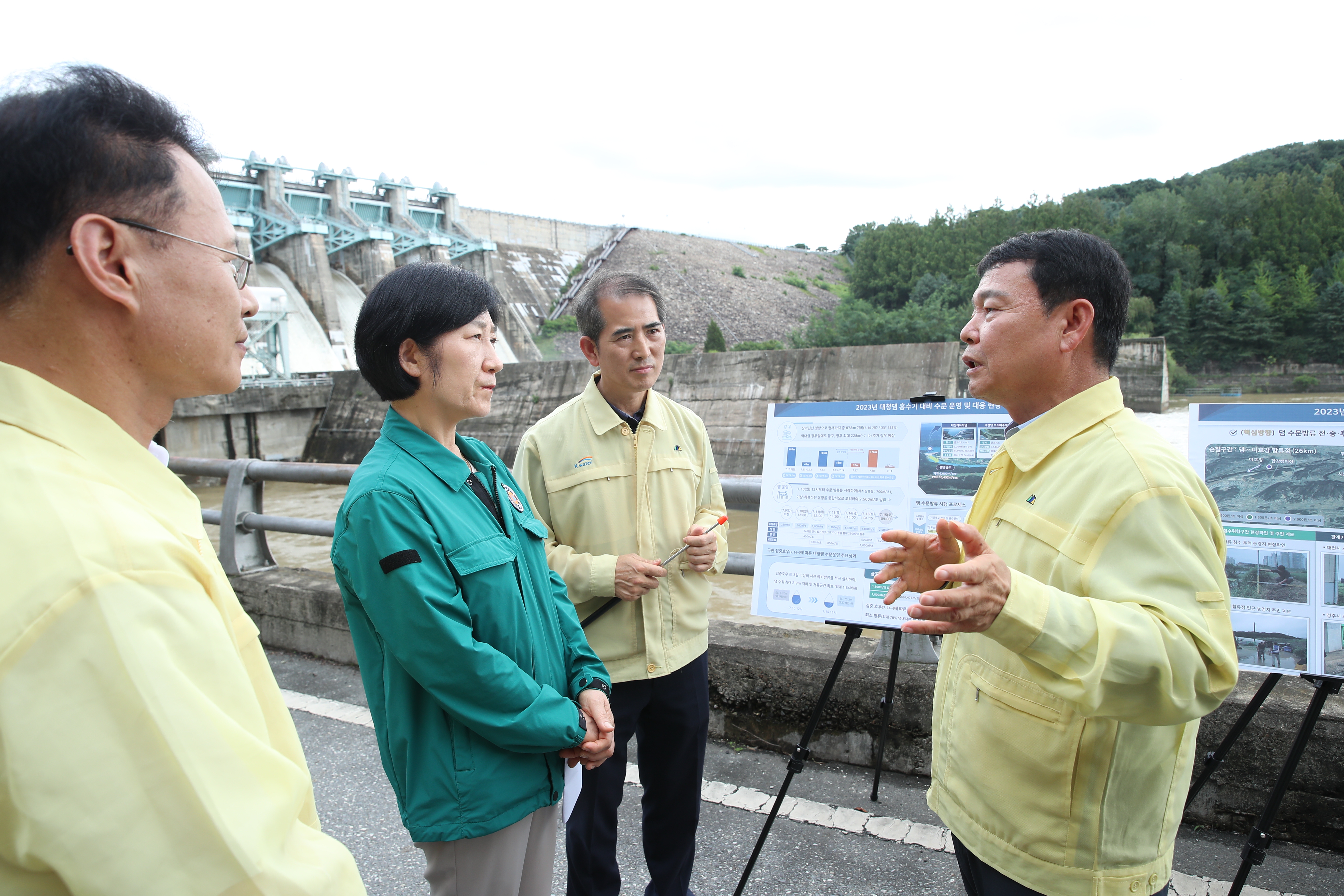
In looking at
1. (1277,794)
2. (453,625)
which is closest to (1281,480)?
(1277,794)

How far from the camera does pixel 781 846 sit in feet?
8.64

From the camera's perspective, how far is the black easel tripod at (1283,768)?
6.45 feet

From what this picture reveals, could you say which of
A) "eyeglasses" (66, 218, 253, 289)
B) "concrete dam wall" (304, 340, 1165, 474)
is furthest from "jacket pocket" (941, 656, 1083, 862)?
"concrete dam wall" (304, 340, 1165, 474)

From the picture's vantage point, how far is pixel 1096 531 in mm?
1479

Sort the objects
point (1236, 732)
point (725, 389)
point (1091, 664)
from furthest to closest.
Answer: point (725, 389) < point (1236, 732) < point (1091, 664)

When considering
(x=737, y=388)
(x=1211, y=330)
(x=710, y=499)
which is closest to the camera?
Answer: (x=710, y=499)

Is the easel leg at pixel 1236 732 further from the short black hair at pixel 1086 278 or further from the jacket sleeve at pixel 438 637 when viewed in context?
the jacket sleeve at pixel 438 637

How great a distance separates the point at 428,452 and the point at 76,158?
97 centimetres

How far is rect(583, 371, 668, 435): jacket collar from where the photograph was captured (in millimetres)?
2514

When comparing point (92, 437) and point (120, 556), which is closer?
point (120, 556)

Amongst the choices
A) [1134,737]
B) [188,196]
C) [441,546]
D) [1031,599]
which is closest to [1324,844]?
[1134,737]

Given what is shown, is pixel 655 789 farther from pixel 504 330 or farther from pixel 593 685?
pixel 504 330

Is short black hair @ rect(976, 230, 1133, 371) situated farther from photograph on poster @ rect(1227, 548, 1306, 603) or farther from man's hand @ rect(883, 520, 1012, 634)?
photograph on poster @ rect(1227, 548, 1306, 603)

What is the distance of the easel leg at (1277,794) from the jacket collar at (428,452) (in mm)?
2238
